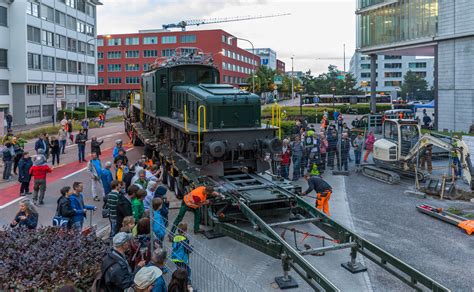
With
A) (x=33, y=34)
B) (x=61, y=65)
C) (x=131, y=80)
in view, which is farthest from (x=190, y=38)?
(x=33, y=34)

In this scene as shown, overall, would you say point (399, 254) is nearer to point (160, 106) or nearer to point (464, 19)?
point (160, 106)

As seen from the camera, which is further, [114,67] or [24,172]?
[114,67]

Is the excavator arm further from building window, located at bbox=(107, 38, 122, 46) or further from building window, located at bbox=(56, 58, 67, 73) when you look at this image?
building window, located at bbox=(107, 38, 122, 46)

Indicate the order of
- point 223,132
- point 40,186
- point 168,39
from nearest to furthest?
point 223,132 → point 40,186 → point 168,39

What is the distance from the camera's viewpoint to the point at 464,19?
30.9m

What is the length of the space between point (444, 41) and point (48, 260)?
33468 mm

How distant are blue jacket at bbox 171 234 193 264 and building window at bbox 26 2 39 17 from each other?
46.6 meters

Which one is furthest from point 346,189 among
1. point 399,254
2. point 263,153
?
point 399,254

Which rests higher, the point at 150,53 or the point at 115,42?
the point at 115,42

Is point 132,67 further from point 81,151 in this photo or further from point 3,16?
point 81,151

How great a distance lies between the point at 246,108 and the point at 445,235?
6.48m

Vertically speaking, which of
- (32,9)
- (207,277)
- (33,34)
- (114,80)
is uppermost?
(32,9)

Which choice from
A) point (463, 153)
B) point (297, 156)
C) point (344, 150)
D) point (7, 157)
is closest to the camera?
point (463, 153)

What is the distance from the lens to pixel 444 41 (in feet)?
108
